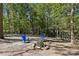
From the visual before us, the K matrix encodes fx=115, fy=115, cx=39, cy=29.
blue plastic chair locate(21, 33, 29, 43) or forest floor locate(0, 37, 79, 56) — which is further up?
blue plastic chair locate(21, 33, 29, 43)

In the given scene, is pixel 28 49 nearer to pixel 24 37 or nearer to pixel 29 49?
pixel 29 49

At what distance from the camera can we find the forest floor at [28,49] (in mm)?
1629

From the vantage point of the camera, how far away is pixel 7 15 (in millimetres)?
1602

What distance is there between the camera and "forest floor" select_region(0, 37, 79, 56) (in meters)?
1.63

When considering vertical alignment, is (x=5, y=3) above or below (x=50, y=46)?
above

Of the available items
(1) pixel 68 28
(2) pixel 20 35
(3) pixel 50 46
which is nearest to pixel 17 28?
(2) pixel 20 35

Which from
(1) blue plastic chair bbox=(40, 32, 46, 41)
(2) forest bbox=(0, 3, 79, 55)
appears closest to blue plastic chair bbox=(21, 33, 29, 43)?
(2) forest bbox=(0, 3, 79, 55)

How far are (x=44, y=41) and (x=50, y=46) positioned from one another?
12cm

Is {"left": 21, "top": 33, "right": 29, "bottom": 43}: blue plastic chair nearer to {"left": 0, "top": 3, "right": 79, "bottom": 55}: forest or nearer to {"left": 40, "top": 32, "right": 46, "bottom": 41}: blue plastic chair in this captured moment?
{"left": 0, "top": 3, "right": 79, "bottom": 55}: forest

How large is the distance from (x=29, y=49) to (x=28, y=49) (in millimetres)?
15

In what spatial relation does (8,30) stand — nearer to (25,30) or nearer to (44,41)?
(25,30)

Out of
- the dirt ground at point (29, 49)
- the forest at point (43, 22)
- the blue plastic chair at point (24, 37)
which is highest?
the forest at point (43, 22)

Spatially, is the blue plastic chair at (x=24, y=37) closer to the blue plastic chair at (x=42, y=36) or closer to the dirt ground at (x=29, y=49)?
the dirt ground at (x=29, y=49)

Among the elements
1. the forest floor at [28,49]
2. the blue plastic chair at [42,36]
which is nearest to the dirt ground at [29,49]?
the forest floor at [28,49]
